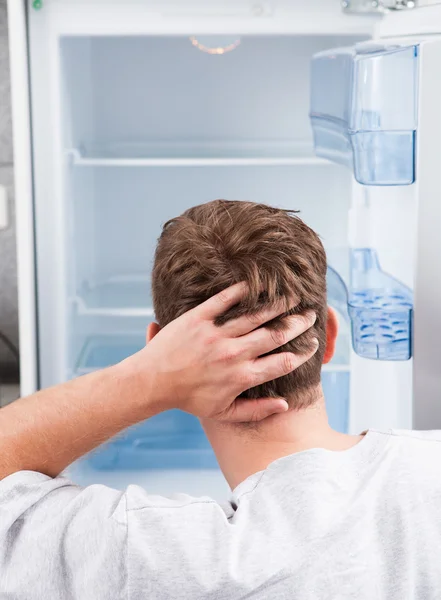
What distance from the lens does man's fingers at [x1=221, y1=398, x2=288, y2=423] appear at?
2.75 ft

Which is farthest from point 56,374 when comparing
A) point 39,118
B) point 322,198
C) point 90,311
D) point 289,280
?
point 289,280

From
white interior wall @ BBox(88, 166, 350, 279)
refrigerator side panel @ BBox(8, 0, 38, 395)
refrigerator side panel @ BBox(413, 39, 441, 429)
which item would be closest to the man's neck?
refrigerator side panel @ BBox(413, 39, 441, 429)

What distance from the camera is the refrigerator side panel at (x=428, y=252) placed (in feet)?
3.82

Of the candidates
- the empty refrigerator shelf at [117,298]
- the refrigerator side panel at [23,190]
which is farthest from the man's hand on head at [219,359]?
the empty refrigerator shelf at [117,298]

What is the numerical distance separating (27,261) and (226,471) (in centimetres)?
100

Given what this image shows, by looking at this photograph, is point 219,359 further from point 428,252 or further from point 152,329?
point 428,252

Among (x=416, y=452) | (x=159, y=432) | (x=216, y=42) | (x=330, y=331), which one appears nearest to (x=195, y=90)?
(x=216, y=42)

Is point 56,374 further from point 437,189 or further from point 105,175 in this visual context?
point 437,189

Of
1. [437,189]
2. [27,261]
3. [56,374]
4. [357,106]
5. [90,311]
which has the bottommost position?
[56,374]

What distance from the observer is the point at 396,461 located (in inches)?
31.1

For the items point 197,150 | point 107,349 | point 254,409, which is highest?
point 197,150

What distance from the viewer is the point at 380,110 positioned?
1.32 m

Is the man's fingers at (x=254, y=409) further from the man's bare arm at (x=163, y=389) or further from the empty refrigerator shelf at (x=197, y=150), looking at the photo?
the empty refrigerator shelf at (x=197, y=150)

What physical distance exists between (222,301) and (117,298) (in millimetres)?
1409
